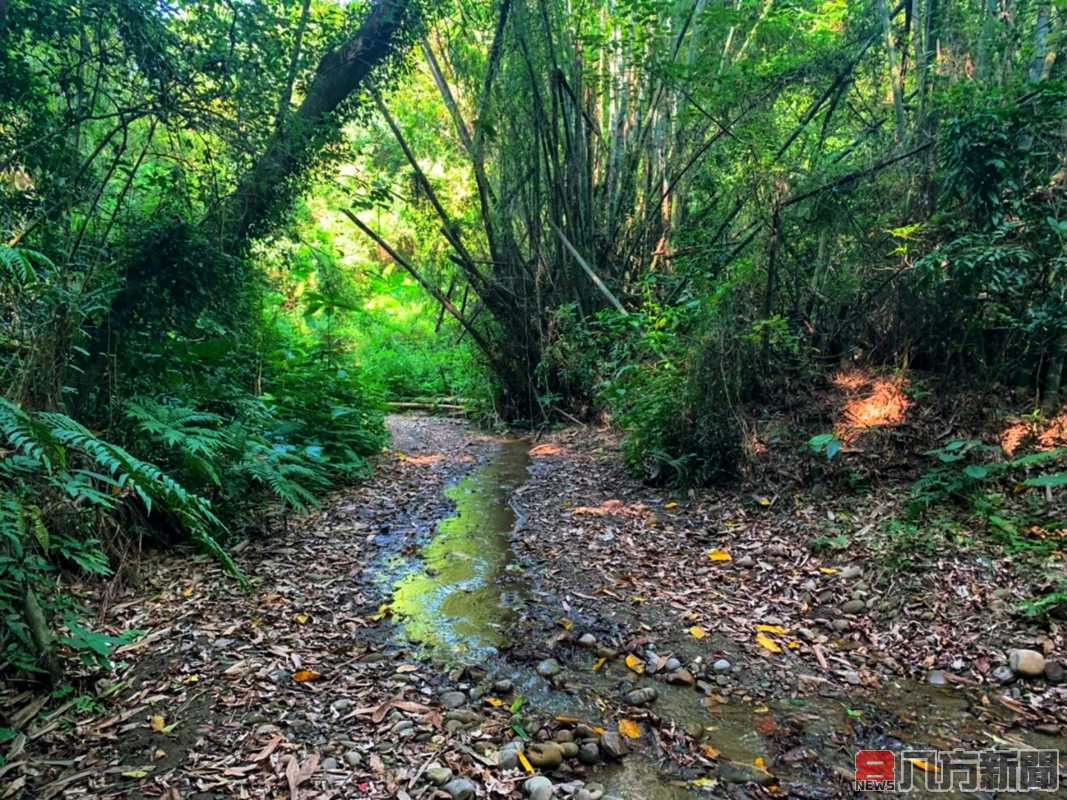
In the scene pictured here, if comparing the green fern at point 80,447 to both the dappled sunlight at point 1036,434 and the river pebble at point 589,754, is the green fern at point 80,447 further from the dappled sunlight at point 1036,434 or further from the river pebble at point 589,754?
the dappled sunlight at point 1036,434

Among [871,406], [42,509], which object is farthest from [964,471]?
[42,509]

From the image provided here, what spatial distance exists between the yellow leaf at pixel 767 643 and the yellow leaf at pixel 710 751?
29.5 inches

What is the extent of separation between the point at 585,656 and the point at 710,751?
0.71m

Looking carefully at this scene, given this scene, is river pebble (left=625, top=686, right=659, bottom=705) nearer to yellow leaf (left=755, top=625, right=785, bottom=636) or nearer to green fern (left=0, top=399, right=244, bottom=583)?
yellow leaf (left=755, top=625, right=785, bottom=636)

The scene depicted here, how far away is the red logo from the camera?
6.33 feet

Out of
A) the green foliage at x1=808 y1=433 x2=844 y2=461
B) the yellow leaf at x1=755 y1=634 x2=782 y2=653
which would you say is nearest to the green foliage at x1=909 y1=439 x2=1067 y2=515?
the green foliage at x1=808 y1=433 x2=844 y2=461

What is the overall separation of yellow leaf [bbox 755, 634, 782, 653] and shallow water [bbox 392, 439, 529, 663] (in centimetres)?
116

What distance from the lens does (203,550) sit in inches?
135

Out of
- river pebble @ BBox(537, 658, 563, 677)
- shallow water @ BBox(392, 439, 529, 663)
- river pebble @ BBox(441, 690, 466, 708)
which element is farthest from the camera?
shallow water @ BBox(392, 439, 529, 663)

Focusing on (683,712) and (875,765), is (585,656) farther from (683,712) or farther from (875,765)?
(875,765)

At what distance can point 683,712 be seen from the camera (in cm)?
228

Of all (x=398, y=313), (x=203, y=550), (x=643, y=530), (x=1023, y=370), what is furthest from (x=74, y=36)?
(x=398, y=313)

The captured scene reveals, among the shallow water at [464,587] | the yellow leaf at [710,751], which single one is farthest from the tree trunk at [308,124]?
the yellow leaf at [710,751]

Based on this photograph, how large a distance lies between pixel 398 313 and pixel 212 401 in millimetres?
12871
